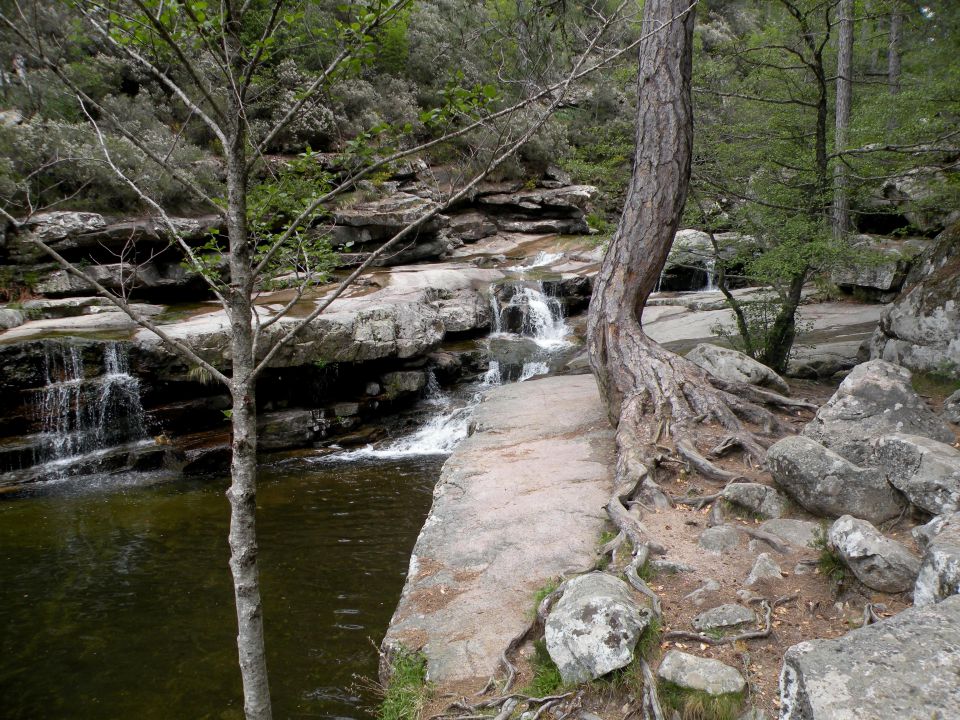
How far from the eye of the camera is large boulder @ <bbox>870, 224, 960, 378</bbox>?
6.55m

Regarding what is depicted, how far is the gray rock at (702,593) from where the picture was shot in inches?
128

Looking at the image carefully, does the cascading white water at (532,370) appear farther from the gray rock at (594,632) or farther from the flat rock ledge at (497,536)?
the gray rock at (594,632)

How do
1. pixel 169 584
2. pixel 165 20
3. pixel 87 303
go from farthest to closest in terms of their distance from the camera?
pixel 87 303
pixel 169 584
pixel 165 20

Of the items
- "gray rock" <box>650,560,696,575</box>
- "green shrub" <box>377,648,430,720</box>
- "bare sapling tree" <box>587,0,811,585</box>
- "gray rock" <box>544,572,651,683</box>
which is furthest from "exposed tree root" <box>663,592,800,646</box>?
"bare sapling tree" <box>587,0,811,585</box>

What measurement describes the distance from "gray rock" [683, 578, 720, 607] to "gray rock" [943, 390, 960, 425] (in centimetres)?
293

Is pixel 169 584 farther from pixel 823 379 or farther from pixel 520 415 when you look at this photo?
pixel 823 379

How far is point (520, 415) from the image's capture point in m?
7.96

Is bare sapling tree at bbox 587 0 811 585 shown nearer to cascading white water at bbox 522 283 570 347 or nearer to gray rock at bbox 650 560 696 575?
gray rock at bbox 650 560 696 575

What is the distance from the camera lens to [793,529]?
12.3ft

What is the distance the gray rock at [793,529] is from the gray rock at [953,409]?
6.67 feet

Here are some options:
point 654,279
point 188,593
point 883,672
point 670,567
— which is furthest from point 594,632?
point 654,279

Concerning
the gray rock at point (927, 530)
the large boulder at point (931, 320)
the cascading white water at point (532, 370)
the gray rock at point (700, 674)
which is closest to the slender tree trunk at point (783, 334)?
the large boulder at point (931, 320)

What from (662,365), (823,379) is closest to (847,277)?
(823,379)

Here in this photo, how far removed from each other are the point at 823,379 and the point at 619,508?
17.8 feet
